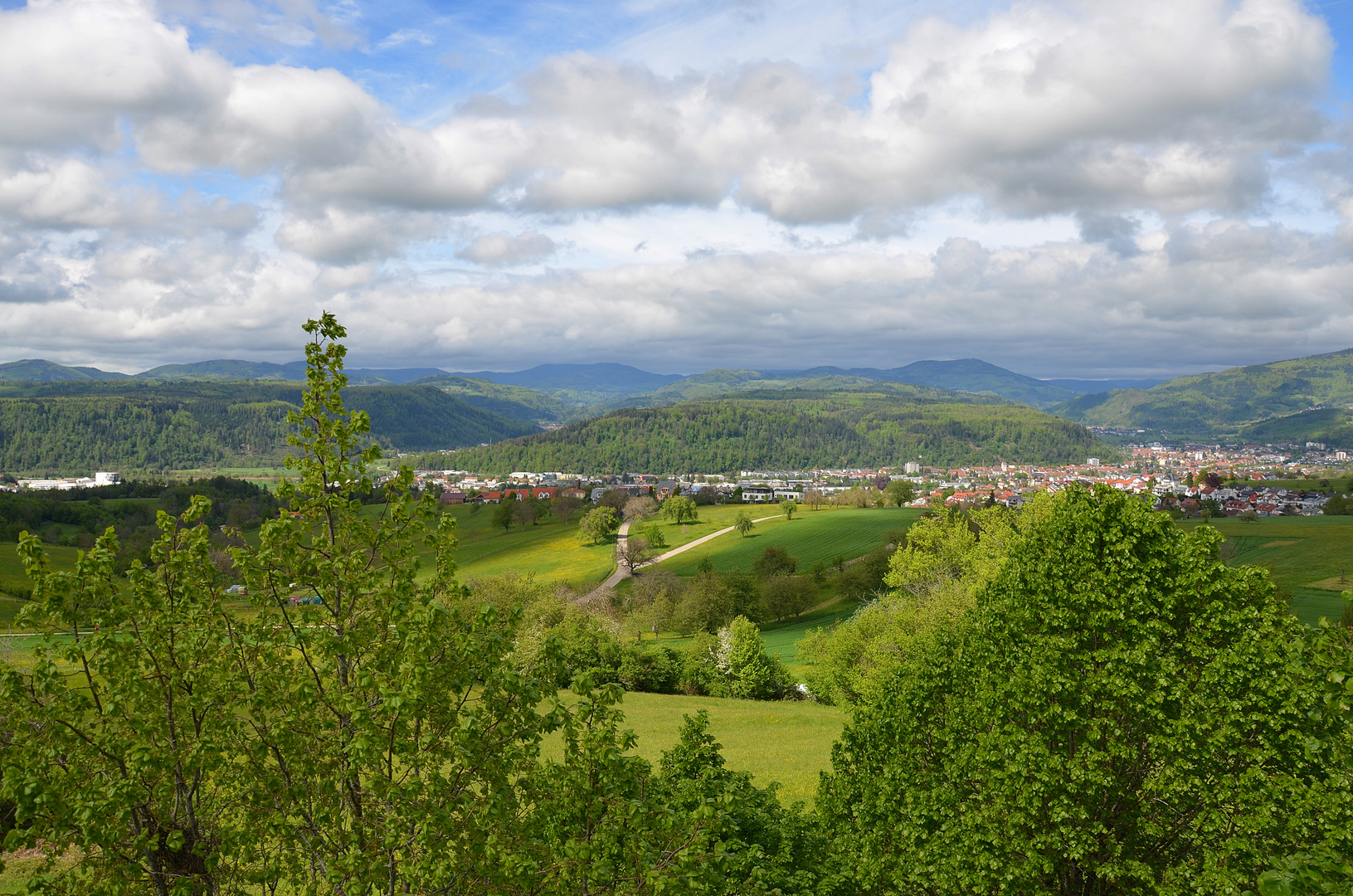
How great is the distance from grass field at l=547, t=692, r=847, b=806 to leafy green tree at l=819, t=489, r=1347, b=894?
12883 millimetres

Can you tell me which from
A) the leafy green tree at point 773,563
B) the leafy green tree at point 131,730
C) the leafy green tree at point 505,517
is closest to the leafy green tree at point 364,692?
the leafy green tree at point 131,730

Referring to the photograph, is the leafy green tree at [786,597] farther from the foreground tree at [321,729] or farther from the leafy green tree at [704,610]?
the foreground tree at [321,729]

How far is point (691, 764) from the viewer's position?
1658 centimetres

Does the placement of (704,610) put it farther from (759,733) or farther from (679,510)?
(679,510)

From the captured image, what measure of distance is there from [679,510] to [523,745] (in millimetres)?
145394

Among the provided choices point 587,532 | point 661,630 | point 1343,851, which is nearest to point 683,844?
point 1343,851

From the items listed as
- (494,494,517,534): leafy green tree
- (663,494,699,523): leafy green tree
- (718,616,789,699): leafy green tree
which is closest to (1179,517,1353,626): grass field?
(718,616,789,699): leafy green tree

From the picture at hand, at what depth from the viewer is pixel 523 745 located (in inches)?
368

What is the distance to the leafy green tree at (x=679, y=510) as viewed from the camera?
15388cm

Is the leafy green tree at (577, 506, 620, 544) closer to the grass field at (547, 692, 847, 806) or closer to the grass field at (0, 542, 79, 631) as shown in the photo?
the grass field at (0, 542, 79, 631)

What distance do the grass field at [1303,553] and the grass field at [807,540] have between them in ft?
154

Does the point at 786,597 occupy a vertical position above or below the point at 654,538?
below

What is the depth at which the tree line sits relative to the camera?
7.76 meters

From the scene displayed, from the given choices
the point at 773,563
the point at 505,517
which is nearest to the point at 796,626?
the point at 773,563
